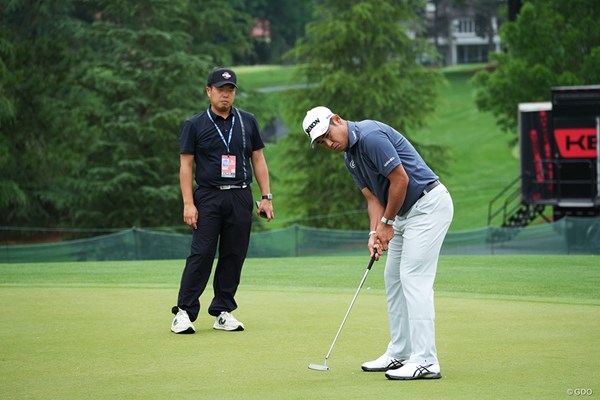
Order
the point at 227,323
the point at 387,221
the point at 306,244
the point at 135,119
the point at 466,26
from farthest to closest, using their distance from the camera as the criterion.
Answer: the point at 466,26 → the point at 135,119 → the point at 306,244 → the point at 227,323 → the point at 387,221

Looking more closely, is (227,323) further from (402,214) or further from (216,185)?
(402,214)

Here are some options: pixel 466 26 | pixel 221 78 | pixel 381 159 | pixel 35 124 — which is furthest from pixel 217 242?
pixel 466 26

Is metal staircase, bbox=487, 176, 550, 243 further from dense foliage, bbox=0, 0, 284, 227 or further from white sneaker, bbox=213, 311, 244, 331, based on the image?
white sneaker, bbox=213, 311, 244, 331

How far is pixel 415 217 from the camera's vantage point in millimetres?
6543

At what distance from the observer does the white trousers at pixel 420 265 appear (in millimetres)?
6387

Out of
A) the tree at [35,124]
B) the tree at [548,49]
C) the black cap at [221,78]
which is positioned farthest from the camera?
the tree at [548,49]

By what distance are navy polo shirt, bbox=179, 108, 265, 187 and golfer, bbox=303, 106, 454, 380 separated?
193 cm

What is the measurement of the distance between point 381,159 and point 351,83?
93.9ft

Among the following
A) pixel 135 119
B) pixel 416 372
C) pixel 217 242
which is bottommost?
pixel 416 372

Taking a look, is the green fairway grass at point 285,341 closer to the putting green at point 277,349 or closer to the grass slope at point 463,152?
the putting green at point 277,349

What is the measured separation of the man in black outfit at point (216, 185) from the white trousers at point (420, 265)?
200 centimetres

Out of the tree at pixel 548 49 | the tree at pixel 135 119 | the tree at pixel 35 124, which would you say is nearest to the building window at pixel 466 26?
the tree at pixel 548 49

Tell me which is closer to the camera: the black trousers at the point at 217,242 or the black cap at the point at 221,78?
the black cap at the point at 221,78

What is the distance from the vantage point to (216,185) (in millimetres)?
8422
